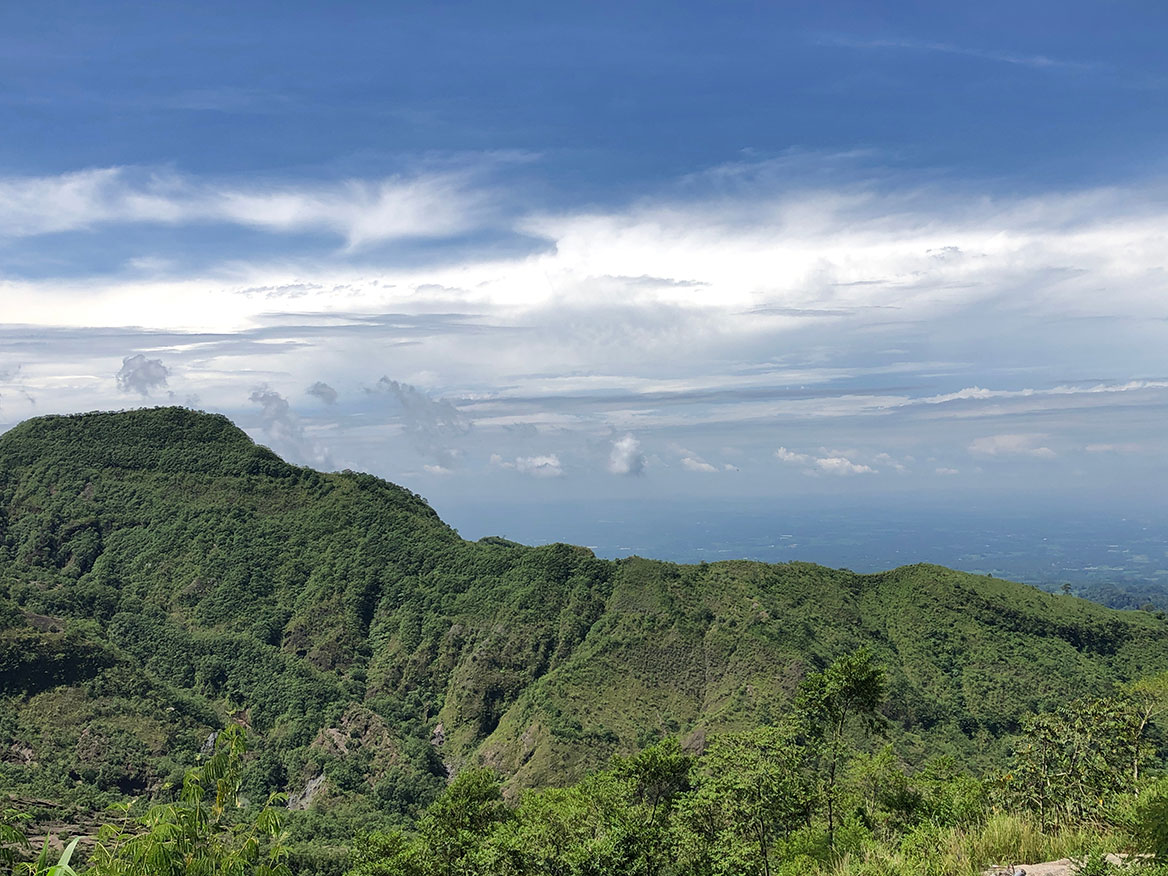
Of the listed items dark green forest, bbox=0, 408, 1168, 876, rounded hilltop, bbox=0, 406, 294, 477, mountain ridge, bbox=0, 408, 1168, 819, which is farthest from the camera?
rounded hilltop, bbox=0, 406, 294, 477

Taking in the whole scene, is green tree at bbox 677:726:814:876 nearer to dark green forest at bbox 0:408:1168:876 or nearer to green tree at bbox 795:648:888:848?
dark green forest at bbox 0:408:1168:876

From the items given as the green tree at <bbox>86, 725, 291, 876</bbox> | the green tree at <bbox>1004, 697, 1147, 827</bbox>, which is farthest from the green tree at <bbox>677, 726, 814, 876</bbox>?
the green tree at <bbox>86, 725, 291, 876</bbox>

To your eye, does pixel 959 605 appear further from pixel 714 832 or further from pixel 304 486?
pixel 304 486

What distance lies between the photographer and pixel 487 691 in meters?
92.3

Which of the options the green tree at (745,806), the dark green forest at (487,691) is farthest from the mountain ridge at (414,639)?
the green tree at (745,806)

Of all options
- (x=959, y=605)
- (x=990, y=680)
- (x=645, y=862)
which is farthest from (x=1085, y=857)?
(x=959, y=605)

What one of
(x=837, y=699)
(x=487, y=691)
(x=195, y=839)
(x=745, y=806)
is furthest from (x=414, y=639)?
(x=195, y=839)

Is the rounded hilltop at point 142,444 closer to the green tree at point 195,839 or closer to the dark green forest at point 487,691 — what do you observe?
the dark green forest at point 487,691

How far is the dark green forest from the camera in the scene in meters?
30.0

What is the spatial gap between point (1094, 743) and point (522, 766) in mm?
55182

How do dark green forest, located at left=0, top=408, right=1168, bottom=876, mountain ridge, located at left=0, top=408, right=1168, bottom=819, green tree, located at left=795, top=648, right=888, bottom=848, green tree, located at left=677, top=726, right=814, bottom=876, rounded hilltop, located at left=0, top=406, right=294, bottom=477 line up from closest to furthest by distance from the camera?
green tree, located at left=677, top=726, right=814, bottom=876
dark green forest, located at left=0, top=408, right=1168, bottom=876
green tree, located at left=795, top=648, right=888, bottom=848
mountain ridge, located at left=0, top=408, right=1168, bottom=819
rounded hilltop, located at left=0, top=406, right=294, bottom=477

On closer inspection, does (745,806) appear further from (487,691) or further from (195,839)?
(487,691)

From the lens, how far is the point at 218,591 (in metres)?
118

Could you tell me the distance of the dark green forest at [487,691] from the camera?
30.0 meters
